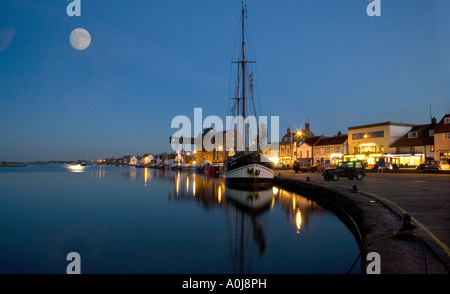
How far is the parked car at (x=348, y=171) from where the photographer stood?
34.5 metres

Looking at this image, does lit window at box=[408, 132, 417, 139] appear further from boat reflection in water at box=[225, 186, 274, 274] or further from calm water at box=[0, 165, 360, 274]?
calm water at box=[0, 165, 360, 274]

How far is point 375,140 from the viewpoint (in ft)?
225

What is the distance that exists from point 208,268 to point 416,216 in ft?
24.7

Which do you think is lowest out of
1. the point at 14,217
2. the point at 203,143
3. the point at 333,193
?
the point at 14,217

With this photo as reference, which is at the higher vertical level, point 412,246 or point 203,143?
point 203,143

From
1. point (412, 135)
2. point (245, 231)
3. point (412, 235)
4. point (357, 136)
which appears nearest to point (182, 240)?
point (245, 231)

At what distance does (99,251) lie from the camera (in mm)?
12328

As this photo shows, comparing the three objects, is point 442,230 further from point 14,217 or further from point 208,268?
point 14,217

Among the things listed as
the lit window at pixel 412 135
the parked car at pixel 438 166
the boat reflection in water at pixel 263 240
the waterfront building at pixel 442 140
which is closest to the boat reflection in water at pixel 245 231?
the boat reflection in water at pixel 263 240

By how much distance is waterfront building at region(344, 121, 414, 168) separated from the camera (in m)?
65.7

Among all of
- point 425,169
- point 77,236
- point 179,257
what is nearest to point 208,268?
point 179,257

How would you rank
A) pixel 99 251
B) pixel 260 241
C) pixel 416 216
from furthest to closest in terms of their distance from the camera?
pixel 260 241, pixel 99 251, pixel 416 216

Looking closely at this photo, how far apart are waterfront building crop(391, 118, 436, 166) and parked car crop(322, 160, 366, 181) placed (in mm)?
31594

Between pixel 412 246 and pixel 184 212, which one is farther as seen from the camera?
pixel 184 212
